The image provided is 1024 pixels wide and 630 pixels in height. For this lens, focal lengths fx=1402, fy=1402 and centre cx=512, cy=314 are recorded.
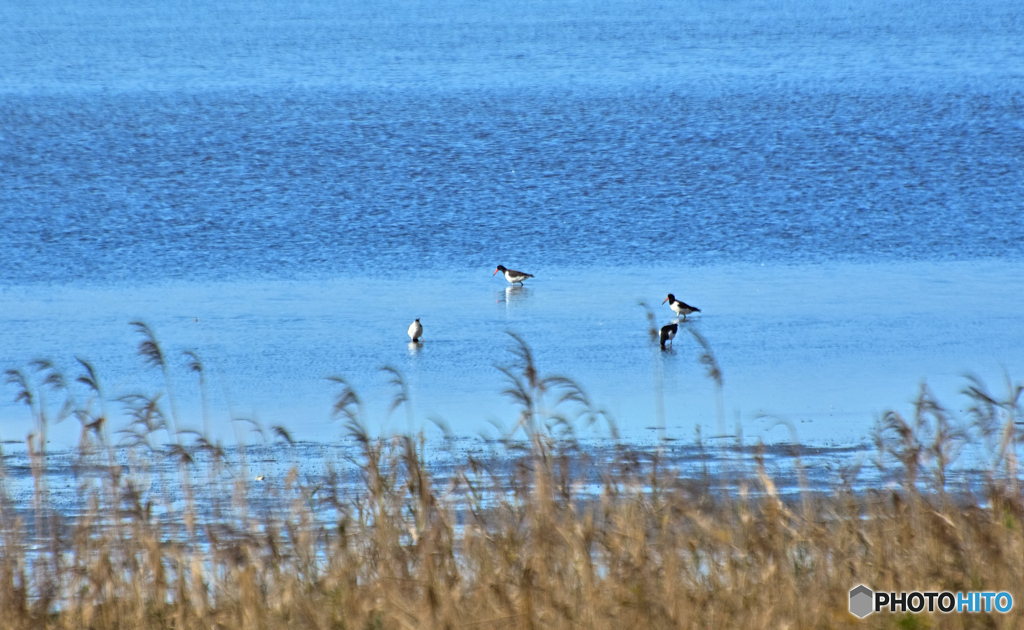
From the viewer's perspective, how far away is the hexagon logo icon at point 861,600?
4188 millimetres

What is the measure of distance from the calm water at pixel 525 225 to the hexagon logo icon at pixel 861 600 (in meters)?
4.31

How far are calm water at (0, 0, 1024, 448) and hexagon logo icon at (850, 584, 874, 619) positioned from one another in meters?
4.31

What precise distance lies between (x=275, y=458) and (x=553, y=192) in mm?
14600

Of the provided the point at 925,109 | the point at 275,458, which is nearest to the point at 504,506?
the point at 275,458

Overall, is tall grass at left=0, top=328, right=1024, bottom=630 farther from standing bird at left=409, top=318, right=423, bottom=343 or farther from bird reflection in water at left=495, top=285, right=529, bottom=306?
bird reflection in water at left=495, top=285, right=529, bottom=306

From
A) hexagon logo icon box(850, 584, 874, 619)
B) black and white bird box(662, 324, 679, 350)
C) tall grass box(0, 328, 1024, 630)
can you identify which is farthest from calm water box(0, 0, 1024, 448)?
hexagon logo icon box(850, 584, 874, 619)

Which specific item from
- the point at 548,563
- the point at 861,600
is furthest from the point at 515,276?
the point at 861,600

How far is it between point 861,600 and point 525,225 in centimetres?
1532

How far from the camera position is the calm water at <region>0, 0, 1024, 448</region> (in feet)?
35.4

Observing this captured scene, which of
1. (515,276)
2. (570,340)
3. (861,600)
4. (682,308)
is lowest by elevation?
(861,600)

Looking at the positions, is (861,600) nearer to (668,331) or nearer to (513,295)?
(668,331)

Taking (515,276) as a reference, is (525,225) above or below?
above

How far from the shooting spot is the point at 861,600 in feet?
14.0

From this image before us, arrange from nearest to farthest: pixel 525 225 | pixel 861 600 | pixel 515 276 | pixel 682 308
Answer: pixel 861 600 → pixel 682 308 → pixel 515 276 → pixel 525 225
